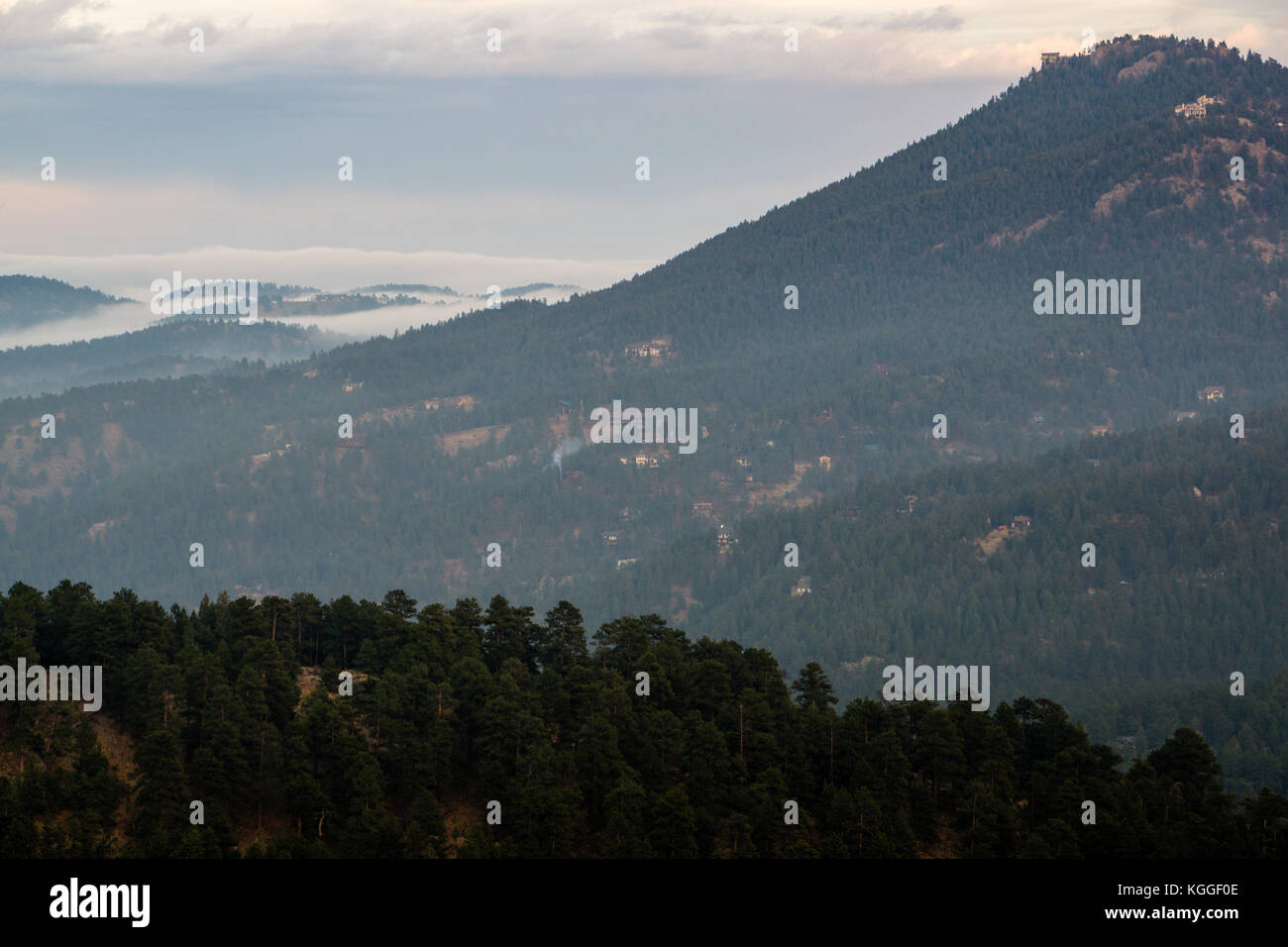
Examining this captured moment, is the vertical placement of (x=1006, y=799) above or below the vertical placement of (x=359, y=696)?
below

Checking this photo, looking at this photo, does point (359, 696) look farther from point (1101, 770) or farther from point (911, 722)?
point (1101, 770)

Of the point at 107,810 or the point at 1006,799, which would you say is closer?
the point at 107,810

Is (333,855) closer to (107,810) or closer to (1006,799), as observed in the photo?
(107,810)
